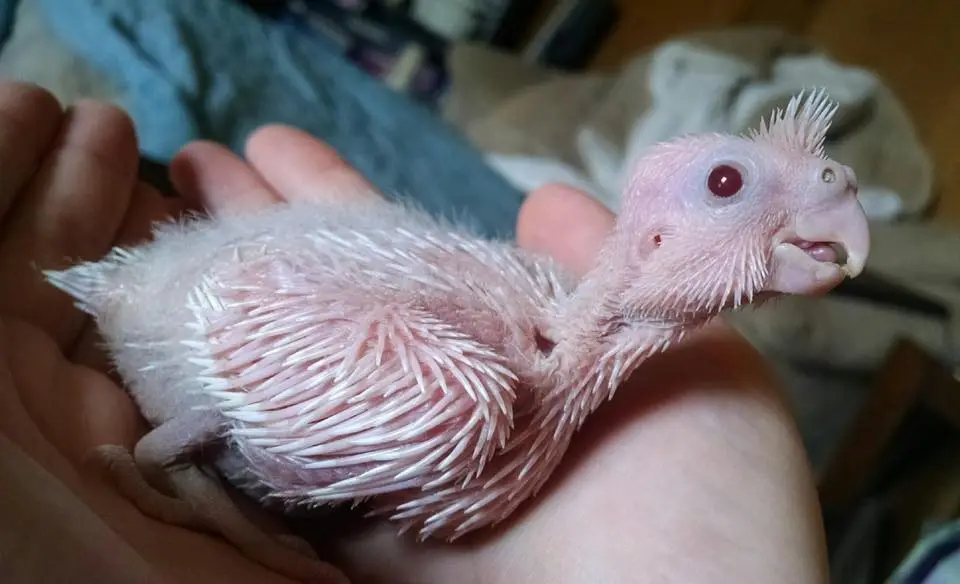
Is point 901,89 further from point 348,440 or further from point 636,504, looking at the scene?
point 348,440

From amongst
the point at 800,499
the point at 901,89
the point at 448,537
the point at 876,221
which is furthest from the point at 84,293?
the point at 901,89

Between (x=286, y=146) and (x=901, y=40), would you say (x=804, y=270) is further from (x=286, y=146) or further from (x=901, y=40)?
(x=901, y=40)

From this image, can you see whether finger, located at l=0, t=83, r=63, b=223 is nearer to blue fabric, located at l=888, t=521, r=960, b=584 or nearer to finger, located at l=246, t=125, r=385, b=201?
finger, located at l=246, t=125, r=385, b=201

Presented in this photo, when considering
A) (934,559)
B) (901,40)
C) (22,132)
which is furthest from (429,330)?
(901,40)

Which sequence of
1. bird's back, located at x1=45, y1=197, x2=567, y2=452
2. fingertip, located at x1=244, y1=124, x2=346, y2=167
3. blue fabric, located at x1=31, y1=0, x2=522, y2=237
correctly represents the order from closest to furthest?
bird's back, located at x1=45, y1=197, x2=567, y2=452, fingertip, located at x1=244, y1=124, x2=346, y2=167, blue fabric, located at x1=31, y1=0, x2=522, y2=237

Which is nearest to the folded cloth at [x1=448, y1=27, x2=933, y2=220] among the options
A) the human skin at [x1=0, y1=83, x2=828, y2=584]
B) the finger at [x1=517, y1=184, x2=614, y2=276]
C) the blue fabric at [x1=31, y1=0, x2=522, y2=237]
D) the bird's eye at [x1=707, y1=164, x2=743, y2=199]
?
the blue fabric at [x1=31, y1=0, x2=522, y2=237]

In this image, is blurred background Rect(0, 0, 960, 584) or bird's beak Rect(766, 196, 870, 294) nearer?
bird's beak Rect(766, 196, 870, 294)

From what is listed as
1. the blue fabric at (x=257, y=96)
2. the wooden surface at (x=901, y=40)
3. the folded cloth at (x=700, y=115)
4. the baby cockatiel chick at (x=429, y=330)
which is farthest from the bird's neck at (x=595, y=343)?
the wooden surface at (x=901, y=40)
